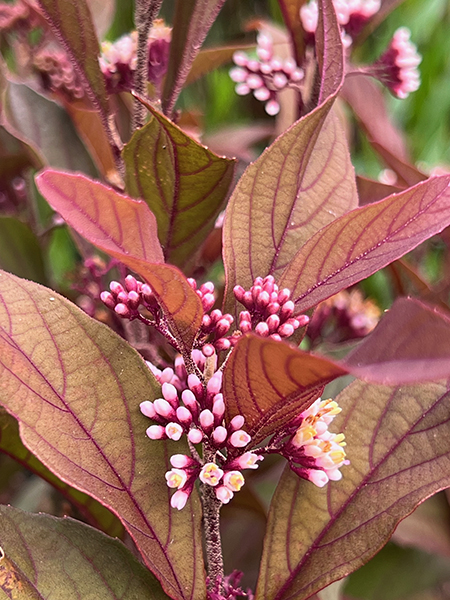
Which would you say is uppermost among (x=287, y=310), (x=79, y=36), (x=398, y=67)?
(x=79, y=36)

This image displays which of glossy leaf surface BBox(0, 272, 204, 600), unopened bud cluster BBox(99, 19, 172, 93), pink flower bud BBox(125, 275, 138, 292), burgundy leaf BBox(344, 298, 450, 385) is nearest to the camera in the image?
burgundy leaf BBox(344, 298, 450, 385)

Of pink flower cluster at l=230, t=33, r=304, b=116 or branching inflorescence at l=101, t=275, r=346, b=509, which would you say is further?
pink flower cluster at l=230, t=33, r=304, b=116

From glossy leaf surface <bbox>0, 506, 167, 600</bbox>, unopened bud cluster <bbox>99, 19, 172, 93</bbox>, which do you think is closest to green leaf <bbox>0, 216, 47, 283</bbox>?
unopened bud cluster <bbox>99, 19, 172, 93</bbox>

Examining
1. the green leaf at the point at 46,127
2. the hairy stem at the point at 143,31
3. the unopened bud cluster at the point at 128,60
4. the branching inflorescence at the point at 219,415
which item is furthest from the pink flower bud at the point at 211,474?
the green leaf at the point at 46,127

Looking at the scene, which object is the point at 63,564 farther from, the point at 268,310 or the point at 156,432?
the point at 268,310

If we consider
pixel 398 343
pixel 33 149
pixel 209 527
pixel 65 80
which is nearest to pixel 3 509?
pixel 209 527

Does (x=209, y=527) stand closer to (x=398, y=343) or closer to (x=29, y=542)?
(x=29, y=542)

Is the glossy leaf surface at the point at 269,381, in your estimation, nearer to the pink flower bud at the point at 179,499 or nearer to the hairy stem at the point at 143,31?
the pink flower bud at the point at 179,499

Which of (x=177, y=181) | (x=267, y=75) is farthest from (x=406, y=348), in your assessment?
(x=267, y=75)

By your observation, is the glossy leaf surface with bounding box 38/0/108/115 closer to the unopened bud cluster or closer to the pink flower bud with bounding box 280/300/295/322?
the unopened bud cluster
